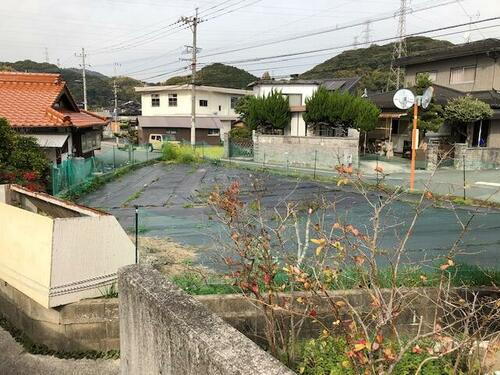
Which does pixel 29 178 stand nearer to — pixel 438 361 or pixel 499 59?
pixel 438 361

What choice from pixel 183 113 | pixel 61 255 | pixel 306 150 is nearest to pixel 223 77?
pixel 183 113

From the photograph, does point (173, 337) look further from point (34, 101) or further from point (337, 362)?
point (34, 101)

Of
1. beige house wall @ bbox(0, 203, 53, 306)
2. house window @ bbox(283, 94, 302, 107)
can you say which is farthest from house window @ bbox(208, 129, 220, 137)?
beige house wall @ bbox(0, 203, 53, 306)

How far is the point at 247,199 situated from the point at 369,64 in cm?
5091

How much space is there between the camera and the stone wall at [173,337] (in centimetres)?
227

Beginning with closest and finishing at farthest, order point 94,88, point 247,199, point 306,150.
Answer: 1. point 247,199
2. point 306,150
3. point 94,88

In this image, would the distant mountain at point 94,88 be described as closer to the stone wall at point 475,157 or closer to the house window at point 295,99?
the house window at point 295,99

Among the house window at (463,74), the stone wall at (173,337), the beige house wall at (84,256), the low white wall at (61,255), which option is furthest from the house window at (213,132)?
the stone wall at (173,337)

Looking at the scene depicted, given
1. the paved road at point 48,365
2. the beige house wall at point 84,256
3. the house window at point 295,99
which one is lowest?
the paved road at point 48,365

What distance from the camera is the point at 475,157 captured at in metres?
19.5

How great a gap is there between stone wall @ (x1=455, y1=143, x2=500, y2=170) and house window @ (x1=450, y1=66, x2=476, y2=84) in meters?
7.41

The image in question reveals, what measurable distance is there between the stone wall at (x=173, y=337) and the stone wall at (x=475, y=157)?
1893 cm

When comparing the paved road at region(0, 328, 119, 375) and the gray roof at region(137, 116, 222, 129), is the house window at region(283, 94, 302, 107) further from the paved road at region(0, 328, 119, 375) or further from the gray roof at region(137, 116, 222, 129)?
the paved road at region(0, 328, 119, 375)

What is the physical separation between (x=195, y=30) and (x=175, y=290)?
33117 mm
